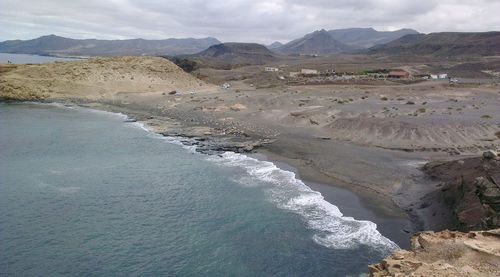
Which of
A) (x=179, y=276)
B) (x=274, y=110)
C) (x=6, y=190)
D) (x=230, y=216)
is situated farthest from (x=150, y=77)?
(x=179, y=276)

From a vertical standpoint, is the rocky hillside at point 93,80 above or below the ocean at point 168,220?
above

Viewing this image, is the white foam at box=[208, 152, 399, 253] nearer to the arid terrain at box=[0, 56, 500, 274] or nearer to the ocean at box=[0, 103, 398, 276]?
the ocean at box=[0, 103, 398, 276]

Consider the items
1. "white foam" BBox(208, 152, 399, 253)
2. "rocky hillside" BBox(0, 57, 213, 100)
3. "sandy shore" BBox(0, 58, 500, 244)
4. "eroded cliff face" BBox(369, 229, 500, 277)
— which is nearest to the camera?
"eroded cliff face" BBox(369, 229, 500, 277)

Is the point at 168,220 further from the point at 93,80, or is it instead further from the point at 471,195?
the point at 93,80

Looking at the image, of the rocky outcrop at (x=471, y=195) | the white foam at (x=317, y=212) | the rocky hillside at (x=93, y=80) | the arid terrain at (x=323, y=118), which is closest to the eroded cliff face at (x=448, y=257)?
the rocky outcrop at (x=471, y=195)

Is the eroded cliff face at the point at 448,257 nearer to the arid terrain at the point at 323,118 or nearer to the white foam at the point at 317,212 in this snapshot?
the white foam at the point at 317,212

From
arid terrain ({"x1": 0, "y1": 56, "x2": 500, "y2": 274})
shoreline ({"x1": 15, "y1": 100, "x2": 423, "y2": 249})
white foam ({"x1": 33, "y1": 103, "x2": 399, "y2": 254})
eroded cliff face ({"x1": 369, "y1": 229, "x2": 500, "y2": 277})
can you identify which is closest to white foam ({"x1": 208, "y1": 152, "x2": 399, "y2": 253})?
white foam ({"x1": 33, "y1": 103, "x2": 399, "y2": 254})
